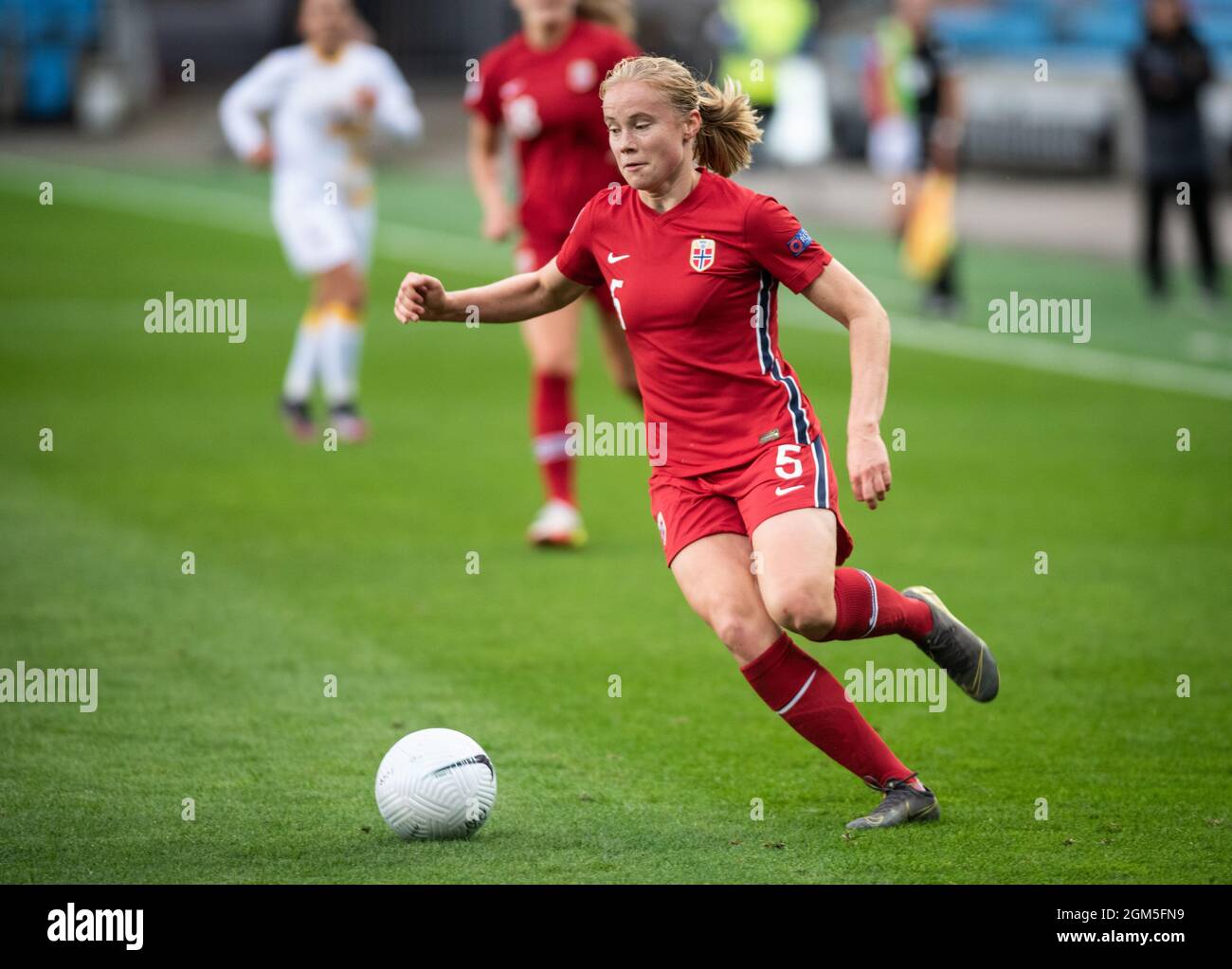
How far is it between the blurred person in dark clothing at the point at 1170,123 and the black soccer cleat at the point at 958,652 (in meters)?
12.5

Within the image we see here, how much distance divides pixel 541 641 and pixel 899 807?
254cm

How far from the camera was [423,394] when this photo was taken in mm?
14617

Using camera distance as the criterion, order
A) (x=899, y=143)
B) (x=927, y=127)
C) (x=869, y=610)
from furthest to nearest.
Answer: (x=899, y=143) → (x=927, y=127) → (x=869, y=610)

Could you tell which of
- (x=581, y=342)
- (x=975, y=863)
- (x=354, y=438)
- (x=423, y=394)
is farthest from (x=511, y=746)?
(x=581, y=342)

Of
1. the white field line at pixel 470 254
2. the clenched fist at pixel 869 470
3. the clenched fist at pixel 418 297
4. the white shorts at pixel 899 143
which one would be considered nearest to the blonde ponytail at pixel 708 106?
the clenched fist at pixel 418 297

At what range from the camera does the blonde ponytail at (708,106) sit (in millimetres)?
5176

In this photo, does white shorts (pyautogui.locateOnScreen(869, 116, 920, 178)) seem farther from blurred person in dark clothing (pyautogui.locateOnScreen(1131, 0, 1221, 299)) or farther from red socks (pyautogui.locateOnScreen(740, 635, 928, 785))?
red socks (pyautogui.locateOnScreen(740, 635, 928, 785))

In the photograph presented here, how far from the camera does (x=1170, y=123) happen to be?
17.6 m

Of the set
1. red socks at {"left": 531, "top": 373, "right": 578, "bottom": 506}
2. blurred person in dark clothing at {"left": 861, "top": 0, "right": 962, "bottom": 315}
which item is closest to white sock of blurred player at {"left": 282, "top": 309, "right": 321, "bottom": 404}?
red socks at {"left": 531, "top": 373, "right": 578, "bottom": 506}

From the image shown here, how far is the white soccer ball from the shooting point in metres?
5.14

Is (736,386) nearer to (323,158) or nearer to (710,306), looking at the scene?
(710,306)

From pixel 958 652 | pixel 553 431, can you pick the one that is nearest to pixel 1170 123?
pixel 553 431

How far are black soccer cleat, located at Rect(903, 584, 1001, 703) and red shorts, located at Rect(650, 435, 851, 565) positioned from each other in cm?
35
